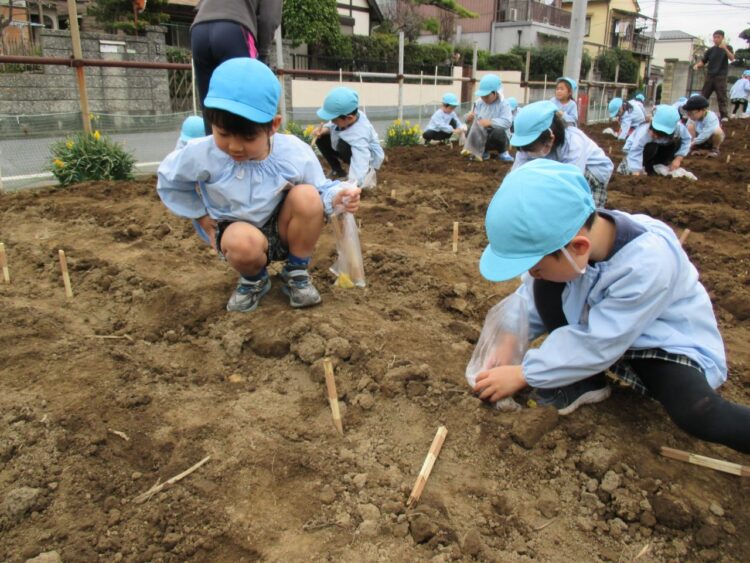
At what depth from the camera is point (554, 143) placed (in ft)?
12.8

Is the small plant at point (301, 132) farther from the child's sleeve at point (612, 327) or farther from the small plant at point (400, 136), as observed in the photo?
the child's sleeve at point (612, 327)

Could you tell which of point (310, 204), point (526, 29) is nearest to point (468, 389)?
point (310, 204)

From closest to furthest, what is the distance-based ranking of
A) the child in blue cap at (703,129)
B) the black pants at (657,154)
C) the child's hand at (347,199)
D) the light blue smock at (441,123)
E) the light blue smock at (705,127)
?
1. the child's hand at (347,199)
2. the black pants at (657,154)
3. the child in blue cap at (703,129)
4. the light blue smock at (705,127)
5. the light blue smock at (441,123)

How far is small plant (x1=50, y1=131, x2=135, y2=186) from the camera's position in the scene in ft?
18.0

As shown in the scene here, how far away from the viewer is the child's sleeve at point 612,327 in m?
1.62

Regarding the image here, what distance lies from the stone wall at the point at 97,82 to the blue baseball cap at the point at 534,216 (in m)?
9.76

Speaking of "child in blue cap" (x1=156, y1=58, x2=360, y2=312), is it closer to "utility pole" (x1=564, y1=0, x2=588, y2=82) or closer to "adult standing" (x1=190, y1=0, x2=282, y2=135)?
"adult standing" (x1=190, y1=0, x2=282, y2=135)

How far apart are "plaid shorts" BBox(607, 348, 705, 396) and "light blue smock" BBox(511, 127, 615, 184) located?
216 cm

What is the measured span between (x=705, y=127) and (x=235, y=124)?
8.97m

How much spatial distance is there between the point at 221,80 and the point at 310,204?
2.02ft

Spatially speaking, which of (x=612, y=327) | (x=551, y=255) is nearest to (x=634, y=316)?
(x=612, y=327)

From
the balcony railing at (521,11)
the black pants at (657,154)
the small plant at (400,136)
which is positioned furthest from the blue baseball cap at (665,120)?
the balcony railing at (521,11)

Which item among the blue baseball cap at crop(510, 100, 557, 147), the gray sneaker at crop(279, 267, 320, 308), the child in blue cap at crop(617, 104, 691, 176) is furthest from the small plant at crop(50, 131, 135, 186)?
the child in blue cap at crop(617, 104, 691, 176)

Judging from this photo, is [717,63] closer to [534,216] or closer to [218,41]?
[218,41]
